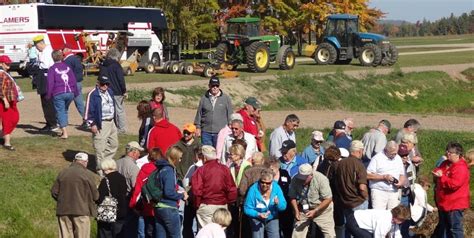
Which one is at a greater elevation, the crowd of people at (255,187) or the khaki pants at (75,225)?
the crowd of people at (255,187)

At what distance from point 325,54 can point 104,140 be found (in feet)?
95.1

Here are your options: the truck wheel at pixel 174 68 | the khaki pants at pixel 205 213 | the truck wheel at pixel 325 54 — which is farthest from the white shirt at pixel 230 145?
the truck wheel at pixel 325 54

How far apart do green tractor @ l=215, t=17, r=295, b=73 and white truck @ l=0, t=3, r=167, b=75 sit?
13.8 ft

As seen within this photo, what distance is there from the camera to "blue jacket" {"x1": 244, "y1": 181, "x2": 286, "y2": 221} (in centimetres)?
1073

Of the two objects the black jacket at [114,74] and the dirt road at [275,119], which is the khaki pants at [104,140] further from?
the dirt road at [275,119]

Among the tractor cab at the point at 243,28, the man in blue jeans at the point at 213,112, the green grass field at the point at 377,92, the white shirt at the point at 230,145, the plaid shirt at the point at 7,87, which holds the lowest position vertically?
the green grass field at the point at 377,92

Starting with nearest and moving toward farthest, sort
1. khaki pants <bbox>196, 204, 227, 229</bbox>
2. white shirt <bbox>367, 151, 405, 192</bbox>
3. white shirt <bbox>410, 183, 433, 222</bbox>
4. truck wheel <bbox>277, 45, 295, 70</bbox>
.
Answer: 1. khaki pants <bbox>196, 204, 227, 229</bbox>
2. white shirt <bbox>367, 151, 405, 192</bbox>
3. white shirt <bbox>410, 183, 433, 222</bbox>
4. truck wheel <bbox>277, 45, 295, 70</bbox>

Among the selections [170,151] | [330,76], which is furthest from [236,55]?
[170,151]

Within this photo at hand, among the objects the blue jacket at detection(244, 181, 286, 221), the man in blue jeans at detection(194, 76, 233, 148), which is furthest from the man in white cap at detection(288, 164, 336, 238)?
the man in blue jeans at detection(194, 76, 233, 148)

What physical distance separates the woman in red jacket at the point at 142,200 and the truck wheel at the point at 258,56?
943 inches

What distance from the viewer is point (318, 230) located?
37.9 feet

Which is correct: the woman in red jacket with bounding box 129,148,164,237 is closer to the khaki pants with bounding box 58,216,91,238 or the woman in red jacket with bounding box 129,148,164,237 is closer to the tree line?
the khaki pants with bounding box 58,216,91,238

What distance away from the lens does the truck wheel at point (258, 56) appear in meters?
34.8

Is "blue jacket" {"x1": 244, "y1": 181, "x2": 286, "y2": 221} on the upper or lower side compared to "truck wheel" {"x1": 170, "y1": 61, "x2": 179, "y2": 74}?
lower
